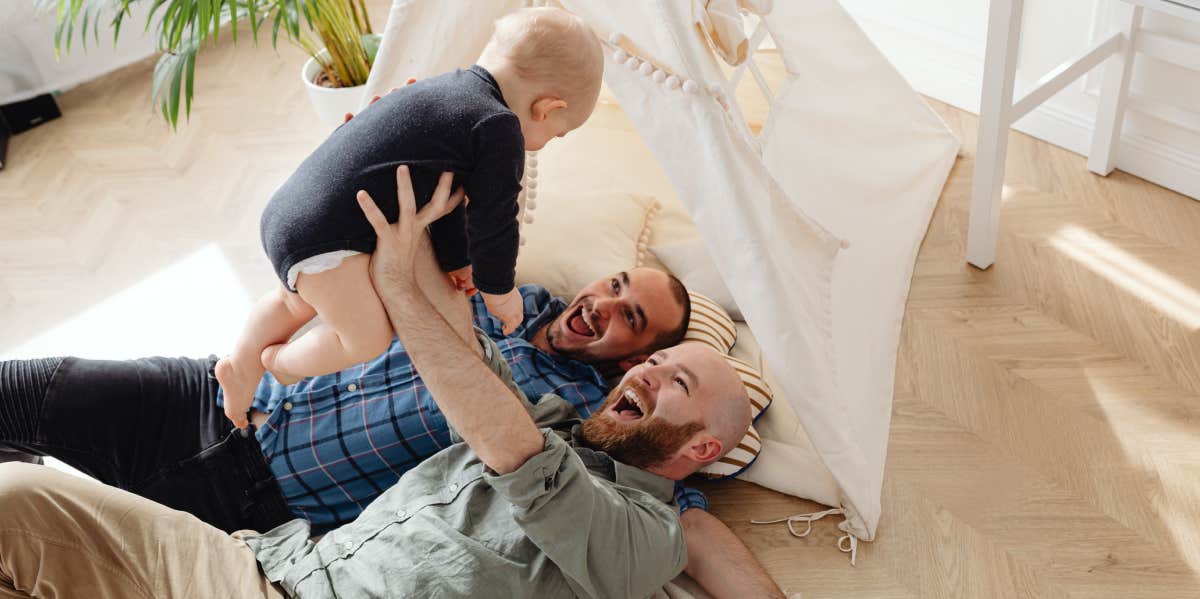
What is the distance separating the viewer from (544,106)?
1.64 metres

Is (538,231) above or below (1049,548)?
above

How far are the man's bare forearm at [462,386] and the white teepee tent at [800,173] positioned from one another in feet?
1.80

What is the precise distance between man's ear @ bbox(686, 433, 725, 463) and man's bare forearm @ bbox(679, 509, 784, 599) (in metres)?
0.11

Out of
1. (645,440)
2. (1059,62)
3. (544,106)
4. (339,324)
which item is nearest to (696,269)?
(645,440)

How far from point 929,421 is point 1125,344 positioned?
0.51m

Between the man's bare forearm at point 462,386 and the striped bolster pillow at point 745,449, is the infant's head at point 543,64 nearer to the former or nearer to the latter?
the man's bare forearm at point 462,386

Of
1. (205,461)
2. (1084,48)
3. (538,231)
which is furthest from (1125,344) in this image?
(205,461)

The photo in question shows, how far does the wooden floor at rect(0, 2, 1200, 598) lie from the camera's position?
6.53 feet

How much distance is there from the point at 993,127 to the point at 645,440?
1190 millimetres

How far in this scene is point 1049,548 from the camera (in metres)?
1.97

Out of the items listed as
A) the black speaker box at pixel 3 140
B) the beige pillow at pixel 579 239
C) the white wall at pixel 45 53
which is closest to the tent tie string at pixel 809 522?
the beige pillow at pixel 579 239

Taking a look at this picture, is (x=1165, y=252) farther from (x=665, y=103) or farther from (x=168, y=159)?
(x=168, y=159)

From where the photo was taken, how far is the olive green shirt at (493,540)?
1.59 meters

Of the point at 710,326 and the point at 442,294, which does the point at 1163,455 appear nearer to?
the point at 710,326
